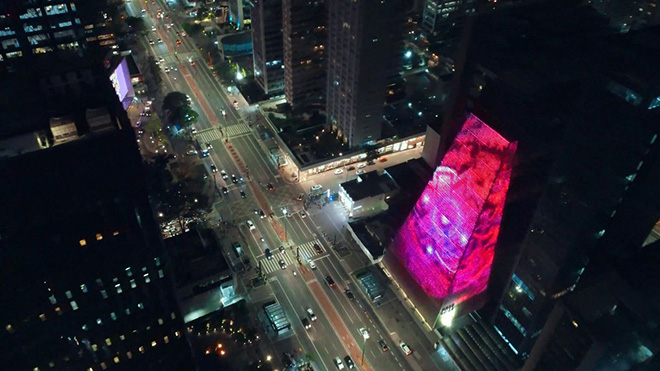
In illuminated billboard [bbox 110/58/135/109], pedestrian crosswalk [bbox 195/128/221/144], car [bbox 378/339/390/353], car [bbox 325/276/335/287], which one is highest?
illuminated billboard [bbox 110/58/135/109]

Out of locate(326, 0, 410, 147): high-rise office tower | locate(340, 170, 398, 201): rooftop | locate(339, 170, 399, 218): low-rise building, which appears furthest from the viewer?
locate(340, 170, 398, 201): rooftop

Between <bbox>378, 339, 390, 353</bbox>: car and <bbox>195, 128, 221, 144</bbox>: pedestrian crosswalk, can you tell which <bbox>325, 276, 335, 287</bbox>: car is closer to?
<bbox>378, 339, 390, 353</bbox>: car

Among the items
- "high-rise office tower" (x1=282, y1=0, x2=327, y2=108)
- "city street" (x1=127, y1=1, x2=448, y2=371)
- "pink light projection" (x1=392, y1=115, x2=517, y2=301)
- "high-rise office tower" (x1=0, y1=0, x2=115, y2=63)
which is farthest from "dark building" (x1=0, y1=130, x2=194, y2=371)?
"high-rise office tower" (x1=282, y1=0, x2=327, y2=108)

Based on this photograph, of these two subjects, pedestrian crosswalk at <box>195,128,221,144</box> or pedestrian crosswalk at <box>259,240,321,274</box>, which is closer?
pedestrian crosswalk at <box>259,240,321,274</box>

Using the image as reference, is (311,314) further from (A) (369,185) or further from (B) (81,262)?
(B) (81,262)

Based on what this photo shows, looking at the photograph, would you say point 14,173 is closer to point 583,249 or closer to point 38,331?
point 38,331

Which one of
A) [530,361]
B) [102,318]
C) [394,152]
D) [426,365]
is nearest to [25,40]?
[102,318]

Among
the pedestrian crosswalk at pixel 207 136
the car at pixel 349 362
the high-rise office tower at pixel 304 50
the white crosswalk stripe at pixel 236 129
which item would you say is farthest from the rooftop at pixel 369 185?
the pedestrian crosswalk at pixel 207 136
